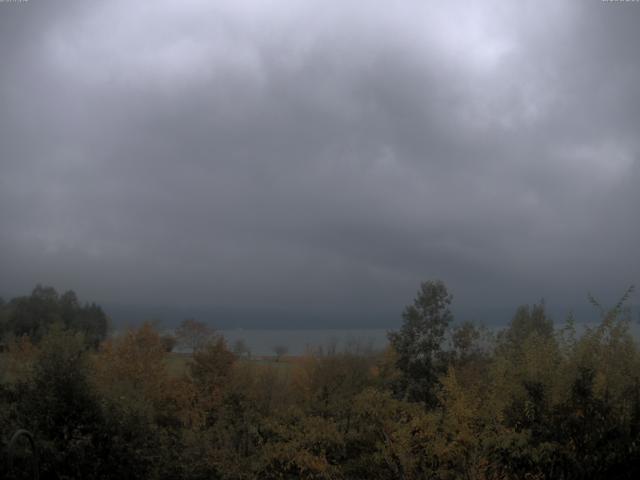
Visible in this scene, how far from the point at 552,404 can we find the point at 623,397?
1.51 metres

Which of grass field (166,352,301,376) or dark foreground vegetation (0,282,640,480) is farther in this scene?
grass field (166,352,301,376)

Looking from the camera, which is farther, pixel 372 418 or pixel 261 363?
pixel 261 363

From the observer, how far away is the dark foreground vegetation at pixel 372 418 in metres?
14.1

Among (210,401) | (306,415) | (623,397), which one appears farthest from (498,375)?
(210,401)

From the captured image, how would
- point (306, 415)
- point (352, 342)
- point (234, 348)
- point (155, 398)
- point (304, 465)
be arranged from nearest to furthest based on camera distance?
point (304, 465), point (306, 415), point (352, 342), point (155, 398), point (234, 348)

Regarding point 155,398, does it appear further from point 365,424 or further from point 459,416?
point 459,416

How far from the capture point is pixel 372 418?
22062 millimetres

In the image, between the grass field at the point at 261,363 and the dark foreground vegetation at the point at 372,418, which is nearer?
the dark foreground vegetation at the point at 372,418

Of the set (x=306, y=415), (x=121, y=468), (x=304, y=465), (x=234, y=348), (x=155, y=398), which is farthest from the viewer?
(x=234, y=348)

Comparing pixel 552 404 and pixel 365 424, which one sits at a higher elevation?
pixel 552 404

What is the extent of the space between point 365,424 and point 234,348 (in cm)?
2858

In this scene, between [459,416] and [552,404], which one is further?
[459,416]

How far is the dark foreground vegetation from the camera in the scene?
1415 centimetres

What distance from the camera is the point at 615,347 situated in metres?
15.7
